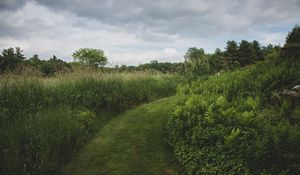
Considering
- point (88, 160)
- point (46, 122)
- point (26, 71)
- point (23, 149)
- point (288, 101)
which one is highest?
point (26, 71)

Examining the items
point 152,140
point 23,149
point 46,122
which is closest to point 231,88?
point 152,140

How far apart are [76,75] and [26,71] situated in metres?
2.10

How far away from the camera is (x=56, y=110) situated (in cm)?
630

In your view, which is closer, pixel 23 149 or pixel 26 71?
pixel 23 149

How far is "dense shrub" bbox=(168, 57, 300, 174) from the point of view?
348 centimetres

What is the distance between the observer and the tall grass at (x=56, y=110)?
4375 millimetres

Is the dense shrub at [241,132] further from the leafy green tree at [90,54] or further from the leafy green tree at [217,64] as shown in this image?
the leafy green tree at [90,54]

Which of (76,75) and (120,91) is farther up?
(76,75)

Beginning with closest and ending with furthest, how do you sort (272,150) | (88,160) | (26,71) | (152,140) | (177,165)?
(272,150) → (177,165) → (88,160) → (152,140) → (26,71)

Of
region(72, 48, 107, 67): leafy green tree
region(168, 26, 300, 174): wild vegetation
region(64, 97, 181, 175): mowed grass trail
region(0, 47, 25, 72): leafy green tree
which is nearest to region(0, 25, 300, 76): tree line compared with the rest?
region(0, 47, 25, 72): leafy green tree

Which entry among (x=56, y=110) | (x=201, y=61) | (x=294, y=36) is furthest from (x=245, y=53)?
(x=56, y=110)

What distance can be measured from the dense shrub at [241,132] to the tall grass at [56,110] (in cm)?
241

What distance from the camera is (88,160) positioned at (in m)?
5.17

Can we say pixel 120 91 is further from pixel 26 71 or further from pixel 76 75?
pixel 26 71
